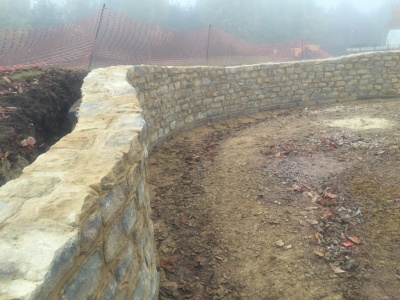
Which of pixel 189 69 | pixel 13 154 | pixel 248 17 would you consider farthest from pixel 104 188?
pixel 248 17

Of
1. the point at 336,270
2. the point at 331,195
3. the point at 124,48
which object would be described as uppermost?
the point at 124,48

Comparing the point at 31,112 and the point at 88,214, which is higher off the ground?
the point at 88,214

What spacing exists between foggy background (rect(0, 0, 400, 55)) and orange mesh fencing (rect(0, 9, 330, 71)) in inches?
445

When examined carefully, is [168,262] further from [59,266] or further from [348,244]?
[59,266]

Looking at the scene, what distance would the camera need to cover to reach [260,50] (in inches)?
643

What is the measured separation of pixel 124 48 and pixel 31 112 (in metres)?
7.70

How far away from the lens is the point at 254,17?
32000 millimetres

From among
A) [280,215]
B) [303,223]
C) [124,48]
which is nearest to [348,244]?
[303,223]

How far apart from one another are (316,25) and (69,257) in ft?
125

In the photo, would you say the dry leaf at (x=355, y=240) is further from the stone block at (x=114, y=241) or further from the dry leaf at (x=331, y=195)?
the stone block at (x=114, y=241)

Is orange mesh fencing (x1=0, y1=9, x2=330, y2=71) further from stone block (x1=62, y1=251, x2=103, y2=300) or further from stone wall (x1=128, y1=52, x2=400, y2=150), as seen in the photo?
stone block (x1=62, y1=251, x2=103, y2=300)

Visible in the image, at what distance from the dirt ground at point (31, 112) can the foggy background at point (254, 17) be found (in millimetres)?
18516

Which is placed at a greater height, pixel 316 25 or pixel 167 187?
pixel 316 25

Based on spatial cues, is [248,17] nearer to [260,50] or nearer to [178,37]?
[260,50]
